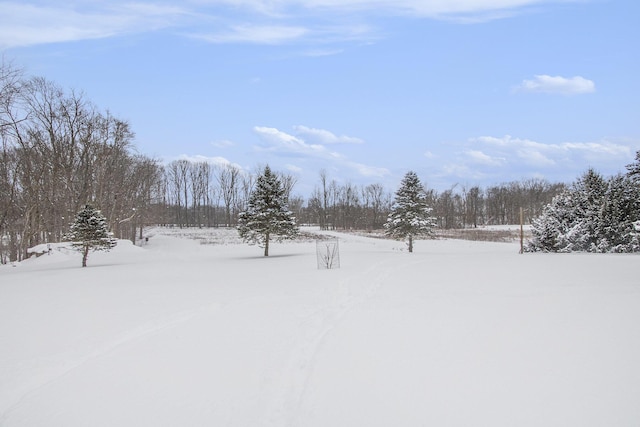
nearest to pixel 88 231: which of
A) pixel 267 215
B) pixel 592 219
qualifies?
pixel 267 215

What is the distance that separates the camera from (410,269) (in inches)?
611

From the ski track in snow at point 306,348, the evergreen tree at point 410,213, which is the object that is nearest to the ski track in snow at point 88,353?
the ski track in snow at point 306,348

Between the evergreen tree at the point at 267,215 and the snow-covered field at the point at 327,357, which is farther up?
the evergreen tree at the point at 267,215

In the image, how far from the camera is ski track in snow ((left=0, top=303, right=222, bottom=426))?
15.0 feet

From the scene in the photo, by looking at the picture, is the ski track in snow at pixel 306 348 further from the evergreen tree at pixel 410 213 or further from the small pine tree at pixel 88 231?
the evergreen tree at pixel 410 213

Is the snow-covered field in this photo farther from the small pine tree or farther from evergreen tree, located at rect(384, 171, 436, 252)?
evergreen tree, located at rect(384, 171, 436, 252)

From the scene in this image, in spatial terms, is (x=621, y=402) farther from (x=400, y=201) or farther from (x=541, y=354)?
(x=400, y=201)

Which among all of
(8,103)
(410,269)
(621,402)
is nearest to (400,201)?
(410,269)

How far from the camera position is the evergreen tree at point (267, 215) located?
22531 millimetres

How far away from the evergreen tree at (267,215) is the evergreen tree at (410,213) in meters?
7.93

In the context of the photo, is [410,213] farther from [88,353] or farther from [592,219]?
[88,353]

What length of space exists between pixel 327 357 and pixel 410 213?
22669 mm

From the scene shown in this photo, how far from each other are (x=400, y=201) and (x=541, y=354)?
2286 centimetres

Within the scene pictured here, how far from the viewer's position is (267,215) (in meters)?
22.4
